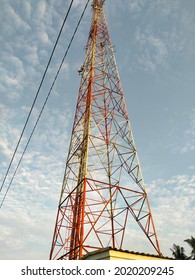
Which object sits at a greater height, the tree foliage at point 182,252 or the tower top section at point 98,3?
the tower top section at point 98,3

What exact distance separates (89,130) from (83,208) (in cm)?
417

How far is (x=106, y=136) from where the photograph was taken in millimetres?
13914

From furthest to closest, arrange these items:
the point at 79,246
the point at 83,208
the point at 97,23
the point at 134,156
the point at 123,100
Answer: the point at 97,23
the point at 123,100
the point at 134,156
the point at 83,208
the point at 79,246

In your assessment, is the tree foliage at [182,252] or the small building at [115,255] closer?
the small building at [115,255]

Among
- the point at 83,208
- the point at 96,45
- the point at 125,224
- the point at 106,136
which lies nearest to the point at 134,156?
the point at 106,136

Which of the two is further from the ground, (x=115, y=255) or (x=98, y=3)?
(x=98, y=3)

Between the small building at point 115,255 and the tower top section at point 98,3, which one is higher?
the tower top section at point 98,3

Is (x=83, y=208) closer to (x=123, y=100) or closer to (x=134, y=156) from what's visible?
(x=134, y=156)

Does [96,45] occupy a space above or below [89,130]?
above

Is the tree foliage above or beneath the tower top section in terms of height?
beneath

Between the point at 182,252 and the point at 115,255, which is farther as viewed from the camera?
the point at 182,252

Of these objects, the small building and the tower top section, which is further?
the tower top section
